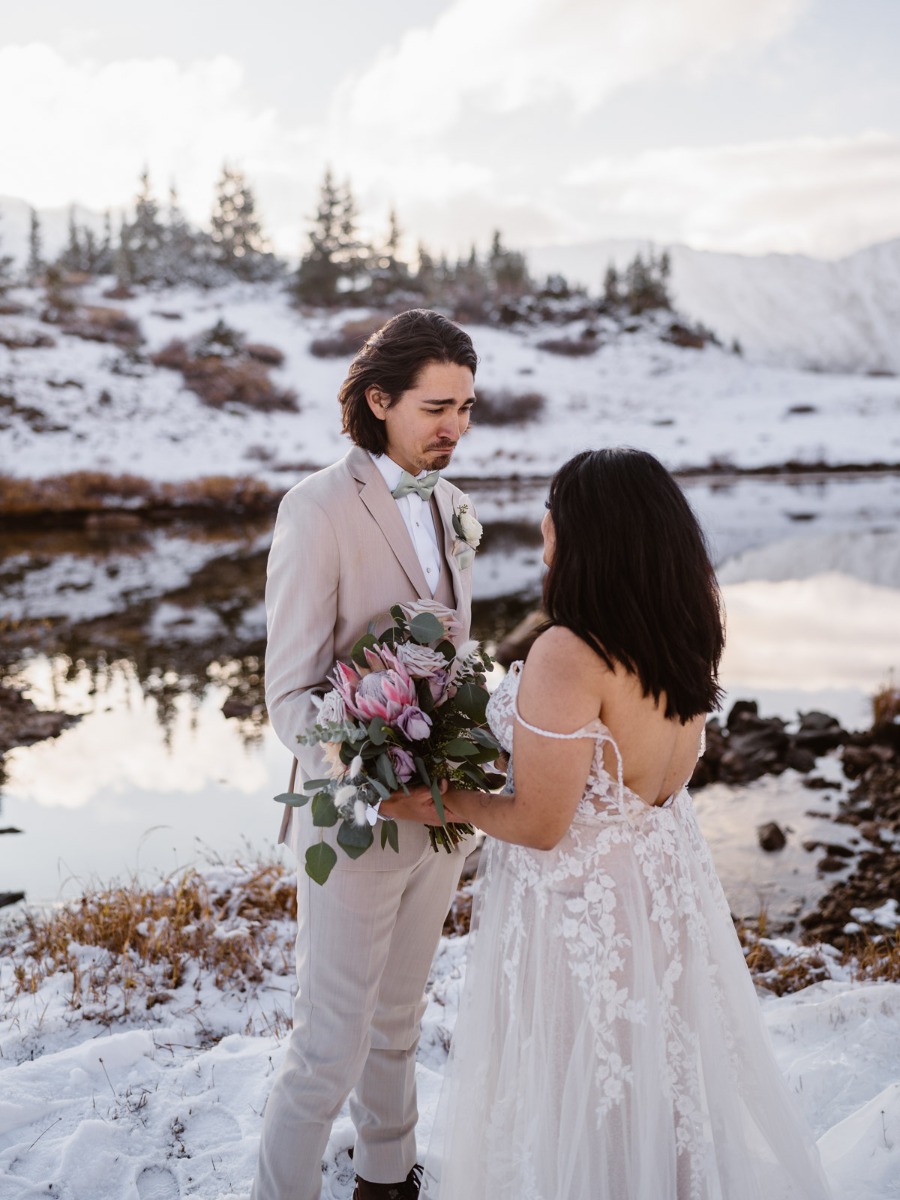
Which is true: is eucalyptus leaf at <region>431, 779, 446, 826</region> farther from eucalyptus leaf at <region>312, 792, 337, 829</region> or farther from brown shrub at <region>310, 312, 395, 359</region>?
brown shrub at <region>310, 312, 395, 359</region>

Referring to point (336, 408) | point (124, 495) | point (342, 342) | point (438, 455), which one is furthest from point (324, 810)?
point (342, 342)

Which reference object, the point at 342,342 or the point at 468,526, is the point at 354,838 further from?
the point at 342,342

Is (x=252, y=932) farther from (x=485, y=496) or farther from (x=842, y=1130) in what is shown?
(x=485, y=496)

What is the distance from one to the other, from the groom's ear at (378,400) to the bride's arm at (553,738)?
976 mm

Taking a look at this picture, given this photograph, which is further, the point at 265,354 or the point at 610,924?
the point at 265,354

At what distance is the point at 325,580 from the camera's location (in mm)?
2699

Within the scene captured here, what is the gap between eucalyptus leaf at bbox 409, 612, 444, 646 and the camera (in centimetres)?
243

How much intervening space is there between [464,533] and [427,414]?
14.6 inches

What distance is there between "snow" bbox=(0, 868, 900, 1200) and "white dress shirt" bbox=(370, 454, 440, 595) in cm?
193

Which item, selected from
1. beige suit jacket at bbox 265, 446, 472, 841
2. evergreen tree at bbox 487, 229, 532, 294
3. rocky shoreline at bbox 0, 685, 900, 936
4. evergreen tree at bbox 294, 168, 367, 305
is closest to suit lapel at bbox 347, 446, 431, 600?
beige suit jacket at bbox 265, 446, 472, 841

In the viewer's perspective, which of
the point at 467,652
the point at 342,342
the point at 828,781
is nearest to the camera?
the point at 467,652

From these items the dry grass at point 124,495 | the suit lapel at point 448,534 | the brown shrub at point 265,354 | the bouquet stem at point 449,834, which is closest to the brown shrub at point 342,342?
the brown shrub at point 265,354

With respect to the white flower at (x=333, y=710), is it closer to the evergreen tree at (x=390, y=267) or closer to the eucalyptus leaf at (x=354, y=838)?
the eucalyptus leaf at (x=354, y=838)

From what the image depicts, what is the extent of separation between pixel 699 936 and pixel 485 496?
Answer: 29538 millimetres
